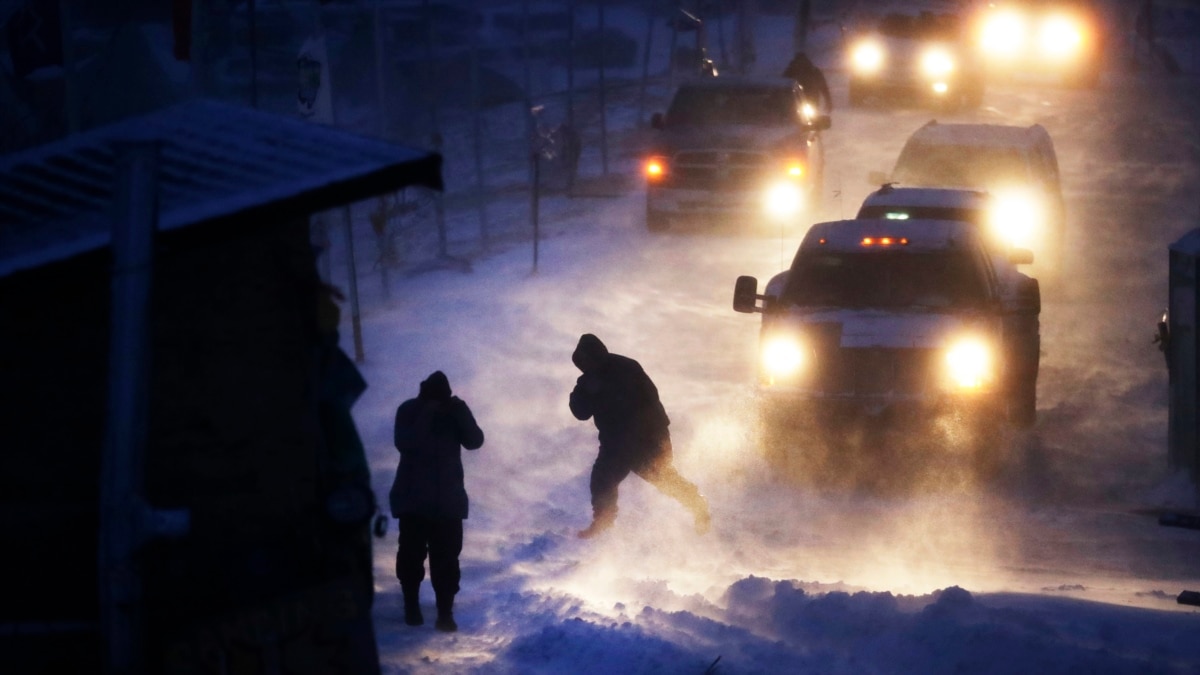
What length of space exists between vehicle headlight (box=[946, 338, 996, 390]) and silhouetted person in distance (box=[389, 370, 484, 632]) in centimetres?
455

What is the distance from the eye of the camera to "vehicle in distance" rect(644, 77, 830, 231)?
20141mm

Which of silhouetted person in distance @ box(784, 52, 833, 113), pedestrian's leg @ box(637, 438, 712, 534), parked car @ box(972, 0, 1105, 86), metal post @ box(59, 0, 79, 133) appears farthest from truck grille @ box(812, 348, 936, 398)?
parked car @ box(972, 0, 1105, 86)

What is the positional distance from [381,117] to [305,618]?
13894 millimetres

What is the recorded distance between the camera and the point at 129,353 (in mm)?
3574

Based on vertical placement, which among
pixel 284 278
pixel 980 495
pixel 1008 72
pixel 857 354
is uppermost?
pixel 1008 72

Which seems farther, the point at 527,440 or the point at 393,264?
the point at 393,264

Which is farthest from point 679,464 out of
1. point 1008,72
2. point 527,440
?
point 1008,72

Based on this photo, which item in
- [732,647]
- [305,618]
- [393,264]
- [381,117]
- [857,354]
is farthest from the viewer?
[393,264]

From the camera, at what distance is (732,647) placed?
685 cm

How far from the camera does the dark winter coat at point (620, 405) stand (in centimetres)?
1018

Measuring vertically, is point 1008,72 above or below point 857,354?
above

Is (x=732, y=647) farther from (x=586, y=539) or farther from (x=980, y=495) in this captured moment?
(x=980, y=495)

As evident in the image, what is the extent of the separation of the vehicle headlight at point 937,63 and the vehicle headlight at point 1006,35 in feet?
26.0

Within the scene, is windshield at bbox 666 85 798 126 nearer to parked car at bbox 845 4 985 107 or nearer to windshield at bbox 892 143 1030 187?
windshield at bbox 892 143 1030 187
